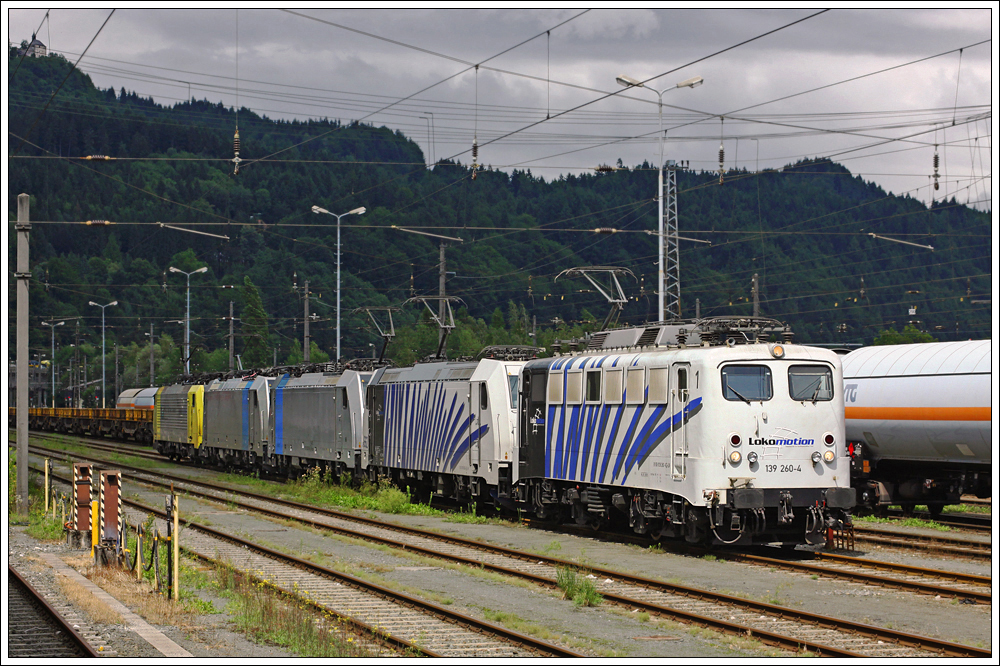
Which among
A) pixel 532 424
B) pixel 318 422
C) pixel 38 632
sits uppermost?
pixel 532 424

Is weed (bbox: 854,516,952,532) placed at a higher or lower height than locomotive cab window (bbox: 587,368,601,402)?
lower

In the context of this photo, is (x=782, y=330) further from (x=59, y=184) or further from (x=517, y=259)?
(x=59, y=184)

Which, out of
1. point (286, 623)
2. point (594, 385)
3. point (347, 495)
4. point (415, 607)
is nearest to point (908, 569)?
point (594, 385)

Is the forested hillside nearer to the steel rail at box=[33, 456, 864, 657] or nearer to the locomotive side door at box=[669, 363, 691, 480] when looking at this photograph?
the steel rail at box=[33, 456, 864, 657]

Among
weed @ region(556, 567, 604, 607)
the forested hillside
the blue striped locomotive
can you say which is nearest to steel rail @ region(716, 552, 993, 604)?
weed @ region(556, 567, 604, 607)

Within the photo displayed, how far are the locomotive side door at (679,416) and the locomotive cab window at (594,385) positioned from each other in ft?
8.27

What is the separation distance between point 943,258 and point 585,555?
88.5 meters

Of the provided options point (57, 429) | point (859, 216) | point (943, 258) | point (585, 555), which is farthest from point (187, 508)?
point (859, 216)

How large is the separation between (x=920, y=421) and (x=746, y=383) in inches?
306

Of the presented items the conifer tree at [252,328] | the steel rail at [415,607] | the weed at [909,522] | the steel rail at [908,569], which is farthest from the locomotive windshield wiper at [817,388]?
the conifer tree at [252,328]

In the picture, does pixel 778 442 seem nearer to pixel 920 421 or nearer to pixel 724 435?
pixel 724 435

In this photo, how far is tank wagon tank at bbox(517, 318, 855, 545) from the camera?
1909cm

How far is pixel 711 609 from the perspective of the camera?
48.1 ft

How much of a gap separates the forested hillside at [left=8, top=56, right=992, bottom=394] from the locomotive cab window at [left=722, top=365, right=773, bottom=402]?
4997 centimetres
